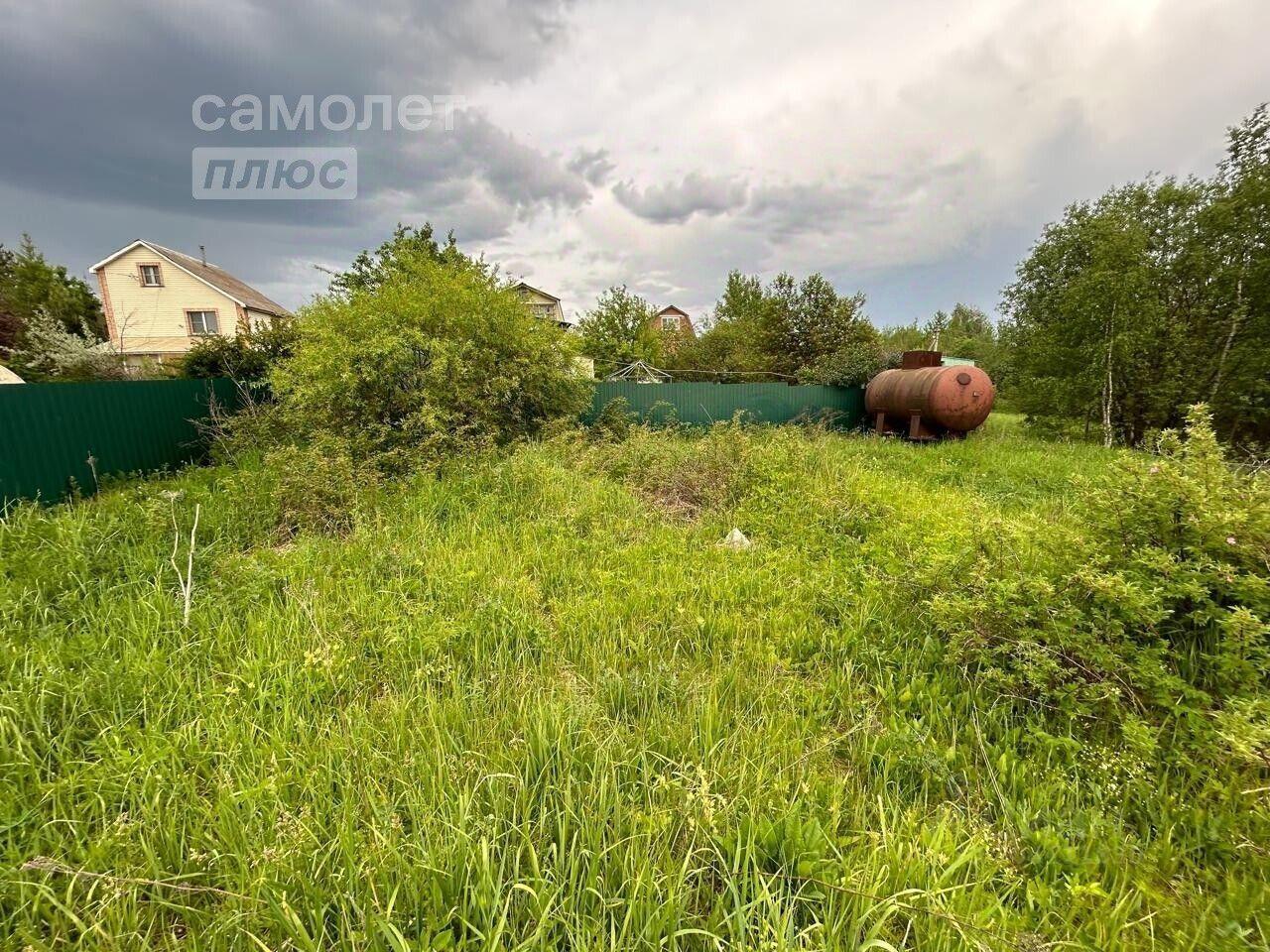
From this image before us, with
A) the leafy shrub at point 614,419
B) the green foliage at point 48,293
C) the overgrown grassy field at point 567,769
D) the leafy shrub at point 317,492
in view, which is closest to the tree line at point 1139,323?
the leafy shrub at point 614,419

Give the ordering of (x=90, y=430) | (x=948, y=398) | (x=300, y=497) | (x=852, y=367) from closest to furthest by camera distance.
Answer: (x=300, y=497) → (x=90, y=430) → (x=948, y=398) → (x=852, y=367)

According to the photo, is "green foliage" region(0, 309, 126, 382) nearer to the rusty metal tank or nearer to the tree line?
the tree line

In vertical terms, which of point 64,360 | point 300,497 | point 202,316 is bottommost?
point 300,497

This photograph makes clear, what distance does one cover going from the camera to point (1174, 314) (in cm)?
1034

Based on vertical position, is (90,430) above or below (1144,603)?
above

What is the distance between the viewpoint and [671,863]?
1.42 m

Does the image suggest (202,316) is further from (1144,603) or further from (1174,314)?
(1174,314)

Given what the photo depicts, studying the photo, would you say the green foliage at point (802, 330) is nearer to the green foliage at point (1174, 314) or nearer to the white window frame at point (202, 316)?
the green foliage at point (1174, 314)

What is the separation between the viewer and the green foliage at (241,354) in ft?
35.7

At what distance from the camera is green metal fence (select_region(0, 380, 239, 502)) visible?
4.83 metres

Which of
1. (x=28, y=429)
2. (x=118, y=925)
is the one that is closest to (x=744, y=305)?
(x=28, y=429)

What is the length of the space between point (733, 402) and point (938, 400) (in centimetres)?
482

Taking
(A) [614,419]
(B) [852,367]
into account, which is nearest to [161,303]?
(A) [614,419]

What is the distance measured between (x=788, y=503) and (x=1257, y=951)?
387cm
